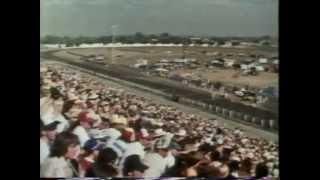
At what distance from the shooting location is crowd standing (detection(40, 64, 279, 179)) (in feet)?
7.74

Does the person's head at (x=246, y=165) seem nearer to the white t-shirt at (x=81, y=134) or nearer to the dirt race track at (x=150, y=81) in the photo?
the dirt race track at (x=150, y=81)

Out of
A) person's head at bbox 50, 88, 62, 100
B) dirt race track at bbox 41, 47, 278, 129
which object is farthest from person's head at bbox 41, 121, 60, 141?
dirt race track at bbox 41, 47, 278, 129

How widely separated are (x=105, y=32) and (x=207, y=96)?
1.78 ft

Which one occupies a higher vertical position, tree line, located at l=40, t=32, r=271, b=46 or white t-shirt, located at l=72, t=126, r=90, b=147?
tree line, located at l=40, t=32, r=271, b=46

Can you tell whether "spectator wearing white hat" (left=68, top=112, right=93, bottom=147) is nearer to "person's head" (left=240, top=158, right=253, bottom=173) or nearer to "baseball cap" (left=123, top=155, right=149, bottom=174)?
"baseball cap" (left=123, top=155, right=149, bottom=174)

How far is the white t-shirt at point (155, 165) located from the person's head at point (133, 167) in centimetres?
2

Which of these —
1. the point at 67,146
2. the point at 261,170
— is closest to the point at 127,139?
the point at 67,146

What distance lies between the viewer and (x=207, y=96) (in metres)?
2.41

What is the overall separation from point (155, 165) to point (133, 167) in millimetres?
98

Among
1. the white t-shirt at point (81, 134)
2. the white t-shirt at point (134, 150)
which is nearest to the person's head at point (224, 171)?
the white t-shirt at point (134, 150)

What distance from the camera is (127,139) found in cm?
238

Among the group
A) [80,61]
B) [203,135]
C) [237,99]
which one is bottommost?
[203,135]
